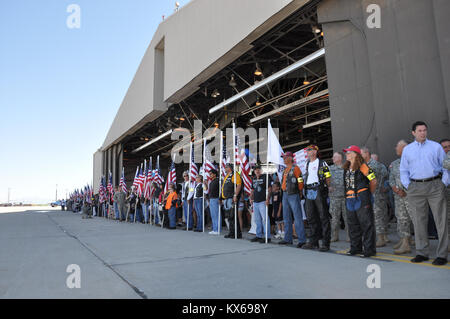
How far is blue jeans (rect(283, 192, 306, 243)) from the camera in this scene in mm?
5703

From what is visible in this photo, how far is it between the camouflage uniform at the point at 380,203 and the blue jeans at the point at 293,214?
1.37 m

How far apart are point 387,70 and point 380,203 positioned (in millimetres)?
3142

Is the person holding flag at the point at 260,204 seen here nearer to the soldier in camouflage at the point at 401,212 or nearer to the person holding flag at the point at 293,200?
the person holding flag at the point at 293,200

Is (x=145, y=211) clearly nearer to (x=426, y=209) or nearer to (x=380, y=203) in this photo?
(x=380, y=203)

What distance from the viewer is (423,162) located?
13.4 feet

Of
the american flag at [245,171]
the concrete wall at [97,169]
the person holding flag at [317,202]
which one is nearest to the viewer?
the person holding flag at [317,202]

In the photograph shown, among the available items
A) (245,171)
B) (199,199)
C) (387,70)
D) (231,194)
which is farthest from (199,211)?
(387,70)

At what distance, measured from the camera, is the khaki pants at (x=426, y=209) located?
3922 mm

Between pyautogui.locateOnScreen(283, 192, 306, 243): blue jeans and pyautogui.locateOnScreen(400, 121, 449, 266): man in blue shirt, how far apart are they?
6.26 feet

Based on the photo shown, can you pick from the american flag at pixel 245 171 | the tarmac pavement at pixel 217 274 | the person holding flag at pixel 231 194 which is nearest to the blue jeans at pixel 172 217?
the person holding flag at pixel 231 194

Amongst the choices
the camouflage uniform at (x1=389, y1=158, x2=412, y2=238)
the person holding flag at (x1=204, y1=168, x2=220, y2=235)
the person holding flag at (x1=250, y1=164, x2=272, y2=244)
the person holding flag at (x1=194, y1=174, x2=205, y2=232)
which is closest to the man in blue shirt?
the camouflage uniform at (x1=389, y1=158, x2=412, y2=238)
